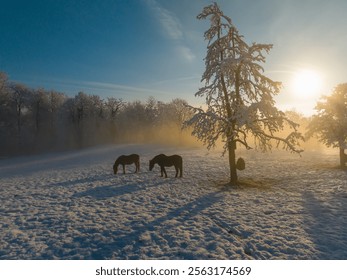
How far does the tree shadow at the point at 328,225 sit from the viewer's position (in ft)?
22.7

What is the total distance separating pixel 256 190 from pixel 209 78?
7856mm

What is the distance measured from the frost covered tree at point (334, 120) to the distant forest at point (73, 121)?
30072mm

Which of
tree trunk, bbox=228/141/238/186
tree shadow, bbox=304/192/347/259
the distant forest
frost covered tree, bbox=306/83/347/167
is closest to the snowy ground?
tree shadow, bbox=304/192/347/259

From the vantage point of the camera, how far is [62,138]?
62.6 m

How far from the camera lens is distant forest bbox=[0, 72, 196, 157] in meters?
55.2

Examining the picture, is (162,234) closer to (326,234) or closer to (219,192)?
(326,234)

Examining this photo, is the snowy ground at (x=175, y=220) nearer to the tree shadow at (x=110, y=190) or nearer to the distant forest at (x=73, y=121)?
the tree shadow at (x=110, y=190)

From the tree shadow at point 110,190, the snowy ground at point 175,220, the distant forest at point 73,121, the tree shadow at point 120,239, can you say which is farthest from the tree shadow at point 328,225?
the distant forest at point 73,121

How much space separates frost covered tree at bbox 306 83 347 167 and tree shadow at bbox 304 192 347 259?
12.5 m

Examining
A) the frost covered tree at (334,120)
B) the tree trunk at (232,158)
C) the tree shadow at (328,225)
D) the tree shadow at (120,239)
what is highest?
the frost covered tree at (334,120)

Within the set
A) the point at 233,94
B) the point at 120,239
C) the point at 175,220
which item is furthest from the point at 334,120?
the point at 120,239

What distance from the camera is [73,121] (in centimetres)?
6462
